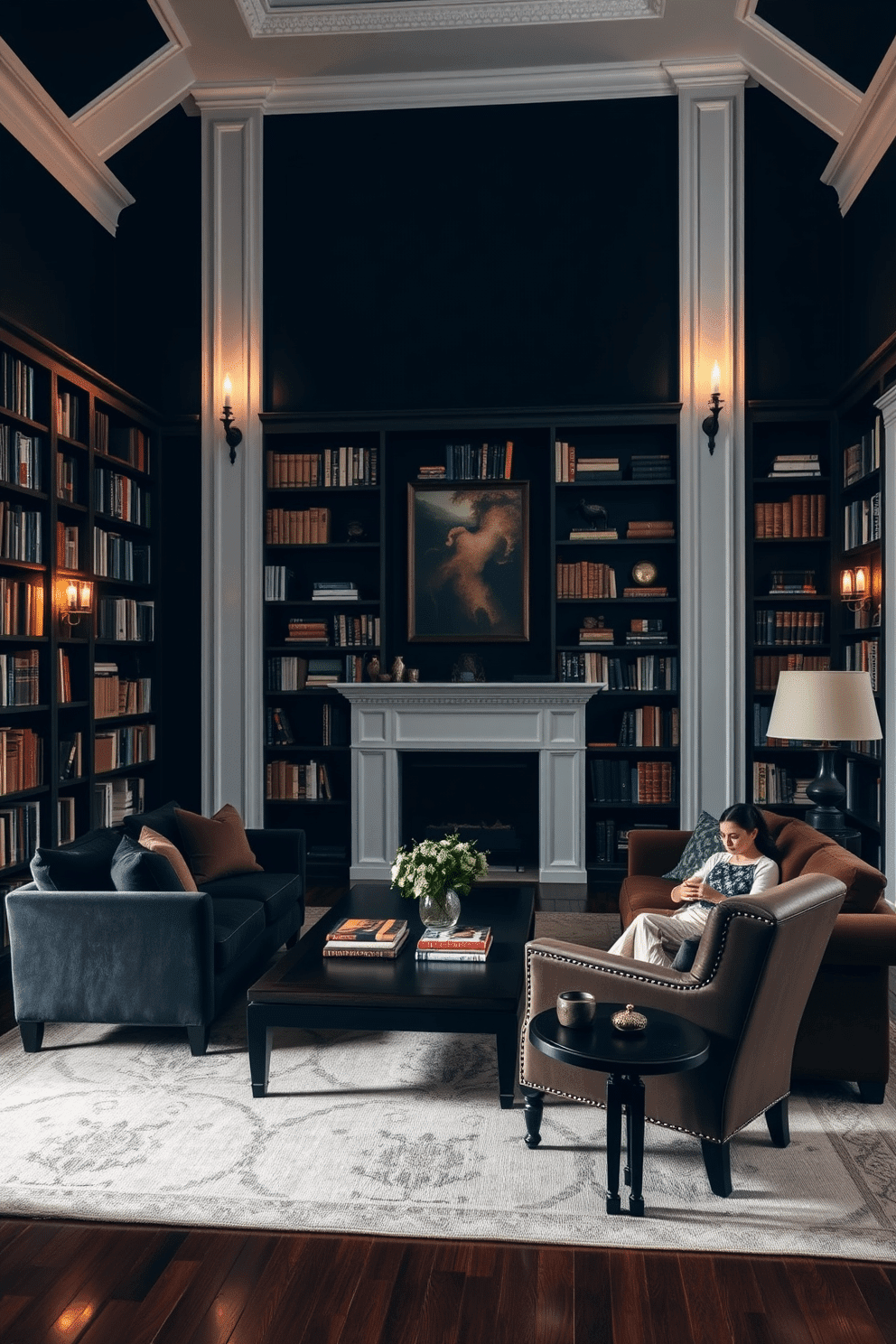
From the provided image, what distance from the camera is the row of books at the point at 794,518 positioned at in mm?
6457

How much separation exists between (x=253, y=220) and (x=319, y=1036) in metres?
5.39

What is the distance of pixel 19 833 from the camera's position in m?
4.92

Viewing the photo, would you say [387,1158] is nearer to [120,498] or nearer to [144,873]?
[144,873]


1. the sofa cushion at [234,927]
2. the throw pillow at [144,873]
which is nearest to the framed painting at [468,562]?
the sofa cushion at [234,927]

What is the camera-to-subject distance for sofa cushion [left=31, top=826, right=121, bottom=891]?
3.67 m

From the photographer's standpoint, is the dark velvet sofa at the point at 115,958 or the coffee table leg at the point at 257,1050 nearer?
the coffee table leg at the point at 257,1050

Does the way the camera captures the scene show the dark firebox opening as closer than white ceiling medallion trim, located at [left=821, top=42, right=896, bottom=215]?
No

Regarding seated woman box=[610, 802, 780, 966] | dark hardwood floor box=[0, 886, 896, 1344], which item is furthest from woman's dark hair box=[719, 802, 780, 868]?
dark hardwood floor box=[0, 886, 896, 1344]

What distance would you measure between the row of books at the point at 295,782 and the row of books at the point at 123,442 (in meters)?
2.17

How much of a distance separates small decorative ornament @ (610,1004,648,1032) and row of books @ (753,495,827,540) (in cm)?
453

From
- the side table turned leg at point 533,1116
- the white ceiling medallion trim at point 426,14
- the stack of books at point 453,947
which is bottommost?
the side table turned leg at point 533,1116

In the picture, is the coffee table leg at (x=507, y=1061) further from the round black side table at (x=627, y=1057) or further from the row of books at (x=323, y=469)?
the row of books at (x=323, y=469)

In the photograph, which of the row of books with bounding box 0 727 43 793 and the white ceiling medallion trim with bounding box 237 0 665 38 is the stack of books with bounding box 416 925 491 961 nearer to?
the row of books with bounding box 0 727 43 793

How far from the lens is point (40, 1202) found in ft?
8.59
